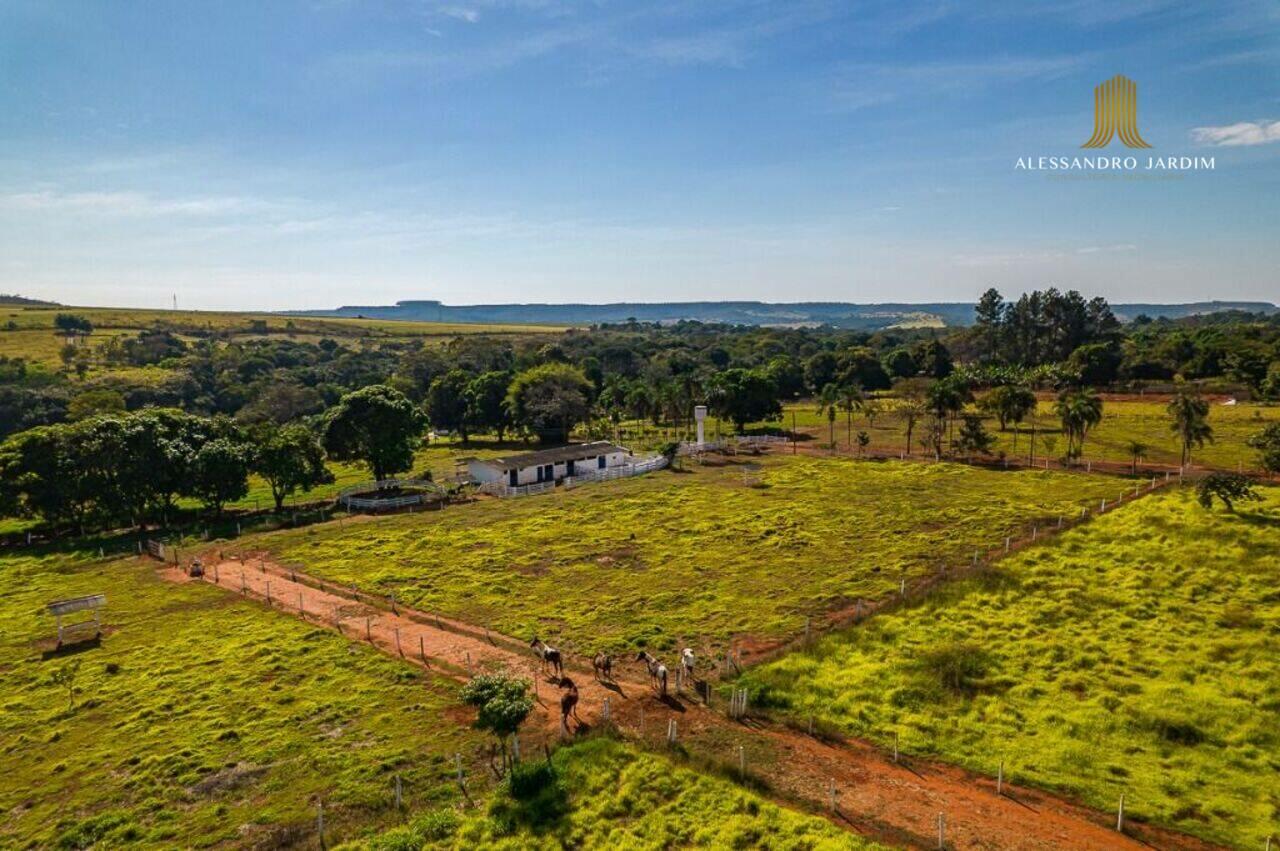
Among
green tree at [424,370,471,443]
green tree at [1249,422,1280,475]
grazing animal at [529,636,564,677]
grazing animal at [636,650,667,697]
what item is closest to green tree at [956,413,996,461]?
green tree at [1249,422,1280,475]

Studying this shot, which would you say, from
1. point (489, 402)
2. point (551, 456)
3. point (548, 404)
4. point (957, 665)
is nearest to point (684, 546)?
point (957, 665)

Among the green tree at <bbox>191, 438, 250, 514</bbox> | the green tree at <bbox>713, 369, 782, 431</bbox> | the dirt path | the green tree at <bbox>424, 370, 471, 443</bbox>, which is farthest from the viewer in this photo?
the green tree at <bbox>424, 370, 471, 443</bbox>

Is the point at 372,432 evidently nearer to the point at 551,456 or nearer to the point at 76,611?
the point at 551,456

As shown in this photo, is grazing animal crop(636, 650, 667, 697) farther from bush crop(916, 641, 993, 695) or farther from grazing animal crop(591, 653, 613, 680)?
bush crop(916, 641, 993, 695)

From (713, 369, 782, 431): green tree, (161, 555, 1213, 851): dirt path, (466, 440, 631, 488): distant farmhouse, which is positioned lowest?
(161, 555, 1213, 851): dirt path

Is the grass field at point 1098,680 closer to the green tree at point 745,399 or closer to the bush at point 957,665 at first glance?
the bush at point 957,665
